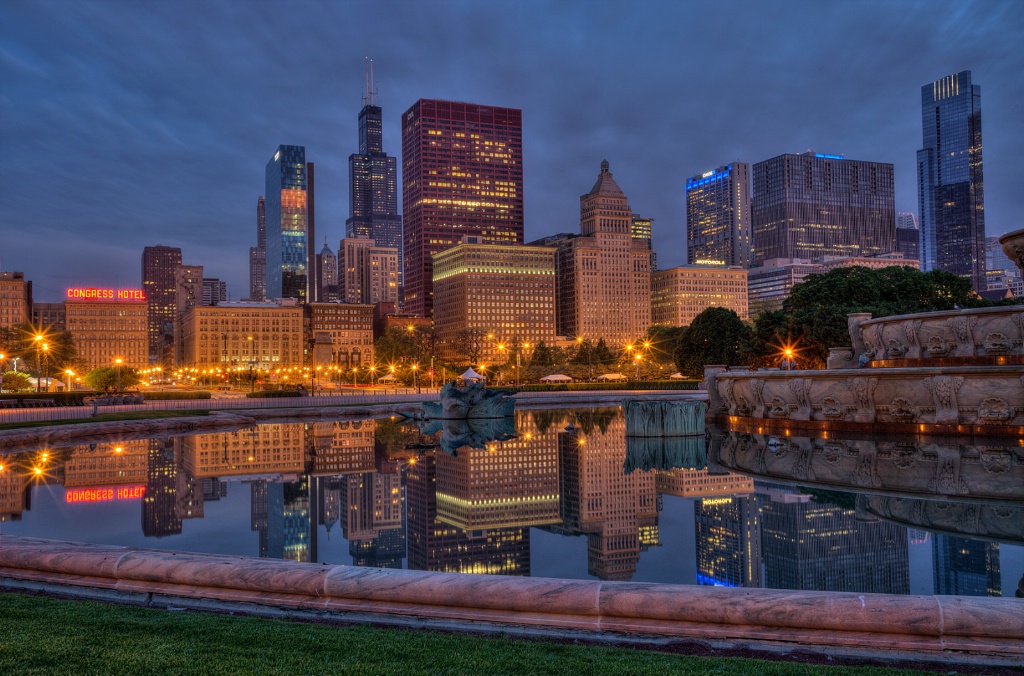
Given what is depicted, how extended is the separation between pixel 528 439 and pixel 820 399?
36.8 feet

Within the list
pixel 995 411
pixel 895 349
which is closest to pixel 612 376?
pixel 895 349

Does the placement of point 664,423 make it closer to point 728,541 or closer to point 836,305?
point 728,541

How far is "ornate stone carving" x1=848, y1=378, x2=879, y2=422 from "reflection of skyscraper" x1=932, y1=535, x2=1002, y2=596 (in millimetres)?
15184

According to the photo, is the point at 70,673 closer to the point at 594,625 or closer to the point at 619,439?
the point at 594,625

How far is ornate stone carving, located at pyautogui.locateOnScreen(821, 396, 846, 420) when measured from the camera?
26.4 m

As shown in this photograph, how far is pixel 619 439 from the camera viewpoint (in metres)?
29.4

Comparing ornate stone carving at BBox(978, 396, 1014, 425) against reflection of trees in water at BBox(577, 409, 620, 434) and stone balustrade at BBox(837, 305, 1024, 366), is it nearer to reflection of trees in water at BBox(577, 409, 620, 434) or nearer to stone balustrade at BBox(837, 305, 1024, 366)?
stone balustrade at BBox(837, 305, 1024, 366)

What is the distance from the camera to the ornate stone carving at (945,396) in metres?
23.3

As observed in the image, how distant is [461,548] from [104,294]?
20016 centimetres

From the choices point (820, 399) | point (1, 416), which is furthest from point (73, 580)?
point (1, 416)

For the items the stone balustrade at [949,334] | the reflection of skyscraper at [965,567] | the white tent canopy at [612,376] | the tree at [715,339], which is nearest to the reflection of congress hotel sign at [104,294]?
the white tent canopy at [612,376]

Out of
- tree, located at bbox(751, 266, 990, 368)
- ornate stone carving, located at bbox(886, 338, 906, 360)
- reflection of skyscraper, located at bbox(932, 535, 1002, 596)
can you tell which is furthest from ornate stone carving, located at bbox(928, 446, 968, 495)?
tree, located at bbox(751, 266, 990, 368)

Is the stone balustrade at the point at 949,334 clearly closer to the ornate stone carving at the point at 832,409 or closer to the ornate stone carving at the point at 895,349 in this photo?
the ornate stone carving at the point at 895,349

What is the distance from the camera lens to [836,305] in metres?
63.8
